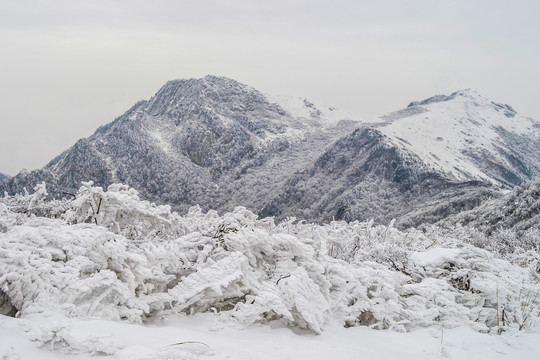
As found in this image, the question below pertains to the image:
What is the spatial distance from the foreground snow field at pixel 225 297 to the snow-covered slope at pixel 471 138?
76.6 metres

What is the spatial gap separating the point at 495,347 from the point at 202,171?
407 ft

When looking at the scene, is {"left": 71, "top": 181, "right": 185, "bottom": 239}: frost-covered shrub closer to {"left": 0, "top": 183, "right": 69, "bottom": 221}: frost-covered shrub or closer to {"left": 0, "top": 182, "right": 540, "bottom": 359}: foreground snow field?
{"left": 0, "top": 182, "right": 540, "bottom": 359}: foreground snow field

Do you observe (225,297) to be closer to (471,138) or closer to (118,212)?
(118,212)

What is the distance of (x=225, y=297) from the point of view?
4738 millimetres

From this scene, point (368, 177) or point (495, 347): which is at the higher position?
point (495, 347)

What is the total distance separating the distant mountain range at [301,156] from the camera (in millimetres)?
76375

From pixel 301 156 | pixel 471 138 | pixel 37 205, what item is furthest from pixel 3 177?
pixel 471 138

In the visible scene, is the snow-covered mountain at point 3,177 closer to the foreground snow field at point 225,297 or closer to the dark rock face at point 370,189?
the dark rock face at point 370,189

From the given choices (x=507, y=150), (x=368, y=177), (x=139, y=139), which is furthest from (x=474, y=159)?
(x=139, y=139)

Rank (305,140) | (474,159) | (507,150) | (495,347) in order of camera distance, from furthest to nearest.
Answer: (305,140)
(507,150)
(474,159)
(495,347)

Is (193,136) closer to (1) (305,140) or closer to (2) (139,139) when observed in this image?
(2) (139,139)

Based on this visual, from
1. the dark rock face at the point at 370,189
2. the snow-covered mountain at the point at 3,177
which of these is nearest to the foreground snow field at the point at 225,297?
the dark rock face at the point at 370,189

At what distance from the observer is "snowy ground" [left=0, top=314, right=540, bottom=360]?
327 centimetres

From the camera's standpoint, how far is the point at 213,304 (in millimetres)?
4664
